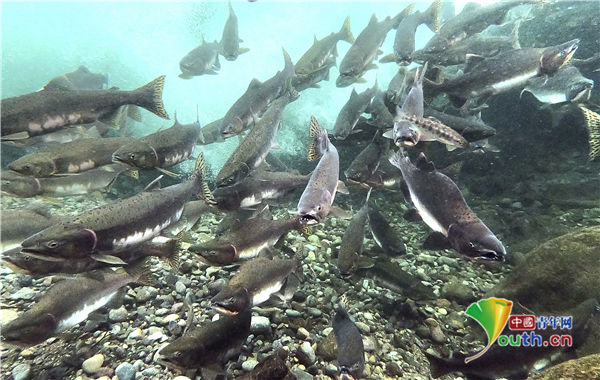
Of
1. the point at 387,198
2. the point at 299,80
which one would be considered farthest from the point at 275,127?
the point at 387,198

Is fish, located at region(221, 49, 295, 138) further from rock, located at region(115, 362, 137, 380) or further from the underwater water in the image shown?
rock, located at region(115, 362, 137, 380)

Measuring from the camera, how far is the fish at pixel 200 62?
32.9 ft

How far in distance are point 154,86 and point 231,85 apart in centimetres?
4312

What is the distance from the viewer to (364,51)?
757 cm

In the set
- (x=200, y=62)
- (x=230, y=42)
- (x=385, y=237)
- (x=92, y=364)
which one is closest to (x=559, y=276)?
(x=385, y=237)

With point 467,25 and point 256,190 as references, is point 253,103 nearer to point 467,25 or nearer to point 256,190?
point 256,190

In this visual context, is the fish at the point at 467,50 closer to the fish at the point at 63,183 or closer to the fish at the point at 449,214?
the fish at the point at 449,214

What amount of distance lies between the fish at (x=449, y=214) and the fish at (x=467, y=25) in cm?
480

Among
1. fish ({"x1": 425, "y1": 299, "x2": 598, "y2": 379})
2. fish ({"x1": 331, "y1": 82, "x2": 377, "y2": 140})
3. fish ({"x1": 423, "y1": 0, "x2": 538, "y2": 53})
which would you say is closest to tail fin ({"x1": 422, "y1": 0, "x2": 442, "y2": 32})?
→ fish ({"x1": 423, "y1": 0, "x2": 538, "y2": 53})

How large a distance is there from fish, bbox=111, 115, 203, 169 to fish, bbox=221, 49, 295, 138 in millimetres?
1012

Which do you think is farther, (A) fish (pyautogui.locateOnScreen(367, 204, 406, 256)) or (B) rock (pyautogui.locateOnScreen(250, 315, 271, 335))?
(A) fish (pyautogui.locateOnScreen(367, 204, 406, 256))

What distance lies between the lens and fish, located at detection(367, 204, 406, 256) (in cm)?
459

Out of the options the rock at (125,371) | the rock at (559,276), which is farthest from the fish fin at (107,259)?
the rock at (559,276)

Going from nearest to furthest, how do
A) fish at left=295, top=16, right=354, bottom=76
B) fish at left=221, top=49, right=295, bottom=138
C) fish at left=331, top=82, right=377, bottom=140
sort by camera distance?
fish at left=221, top=49, right=295, bottom=138, fish at left=331, top=82, right=377, bottom=140, fish at left=295, top=16, right=354, bottom=76
